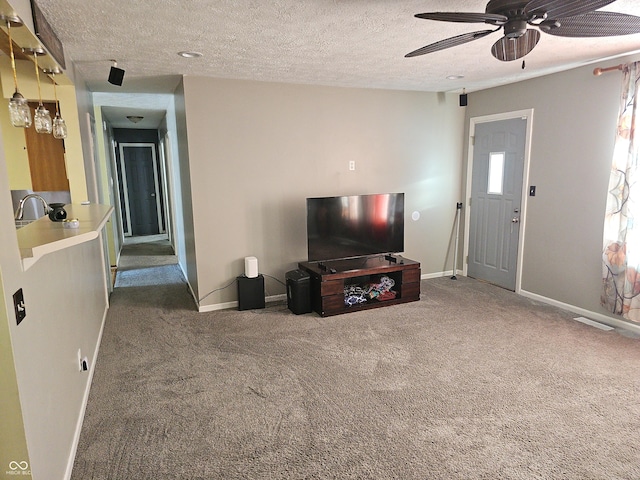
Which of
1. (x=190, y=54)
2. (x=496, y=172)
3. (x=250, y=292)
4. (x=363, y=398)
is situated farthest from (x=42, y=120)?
(x=496, y=172)

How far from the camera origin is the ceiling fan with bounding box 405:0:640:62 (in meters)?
1.83

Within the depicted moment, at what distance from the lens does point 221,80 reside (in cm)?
423

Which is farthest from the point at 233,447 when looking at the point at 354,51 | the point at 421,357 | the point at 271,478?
the point at 354,51

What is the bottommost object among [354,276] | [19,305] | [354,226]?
[354,276]

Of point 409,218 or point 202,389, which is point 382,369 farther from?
point 409,218

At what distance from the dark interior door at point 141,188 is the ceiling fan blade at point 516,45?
8578 mm

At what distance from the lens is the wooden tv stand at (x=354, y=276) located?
14.1ft

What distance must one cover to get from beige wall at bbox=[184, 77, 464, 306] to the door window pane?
1.73 ft

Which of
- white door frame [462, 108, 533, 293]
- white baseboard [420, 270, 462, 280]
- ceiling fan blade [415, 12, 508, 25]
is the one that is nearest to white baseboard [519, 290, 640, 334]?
white door frame [462, 108, 533, 293]

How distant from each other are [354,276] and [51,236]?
10.1 ft

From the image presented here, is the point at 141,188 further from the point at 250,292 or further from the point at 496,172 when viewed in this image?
the point at 496,172

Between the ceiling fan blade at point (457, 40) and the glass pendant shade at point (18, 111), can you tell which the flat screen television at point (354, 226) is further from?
the glass pendant shade at point (18, 111)

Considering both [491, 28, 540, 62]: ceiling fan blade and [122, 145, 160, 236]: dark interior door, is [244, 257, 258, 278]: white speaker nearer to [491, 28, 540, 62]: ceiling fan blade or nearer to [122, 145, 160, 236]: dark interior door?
[491, 28, 540, 62]: ceiling fan blade

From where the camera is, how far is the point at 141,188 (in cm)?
942
